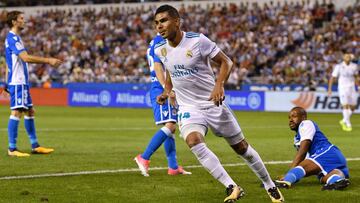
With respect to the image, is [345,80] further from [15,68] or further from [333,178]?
[333,178]

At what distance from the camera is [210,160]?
A: 7.90 metres

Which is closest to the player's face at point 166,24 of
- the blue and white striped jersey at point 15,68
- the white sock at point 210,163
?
the white sock at point 210,163

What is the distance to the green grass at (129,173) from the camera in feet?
28.3

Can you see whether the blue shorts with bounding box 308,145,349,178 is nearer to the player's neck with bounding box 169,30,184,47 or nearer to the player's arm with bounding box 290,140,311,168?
the player's arm with bounding box 290,140,311,168

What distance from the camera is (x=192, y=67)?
814 cm

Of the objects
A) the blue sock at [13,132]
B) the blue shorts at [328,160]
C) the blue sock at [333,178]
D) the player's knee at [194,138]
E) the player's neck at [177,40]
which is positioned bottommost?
the blue sock at [13,132]

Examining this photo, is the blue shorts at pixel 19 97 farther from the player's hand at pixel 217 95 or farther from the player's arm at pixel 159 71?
the player's hand at pixel 217 95

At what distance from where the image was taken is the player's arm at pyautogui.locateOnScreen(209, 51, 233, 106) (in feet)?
25.6

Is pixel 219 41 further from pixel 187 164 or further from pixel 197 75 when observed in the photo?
pixel 197 75

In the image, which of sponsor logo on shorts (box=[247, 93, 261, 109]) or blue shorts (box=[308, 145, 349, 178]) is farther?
sponsor logo on shorts (box=[247, 93, 261, 109])

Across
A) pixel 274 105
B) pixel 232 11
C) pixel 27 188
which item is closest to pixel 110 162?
pixel 27 188

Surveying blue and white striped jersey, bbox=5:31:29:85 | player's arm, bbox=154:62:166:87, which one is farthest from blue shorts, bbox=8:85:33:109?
player's arm, bbox=154:62:166:87

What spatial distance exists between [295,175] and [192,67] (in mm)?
2055

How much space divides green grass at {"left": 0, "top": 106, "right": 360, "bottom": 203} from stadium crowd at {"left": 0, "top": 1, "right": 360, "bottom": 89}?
50.4ft
